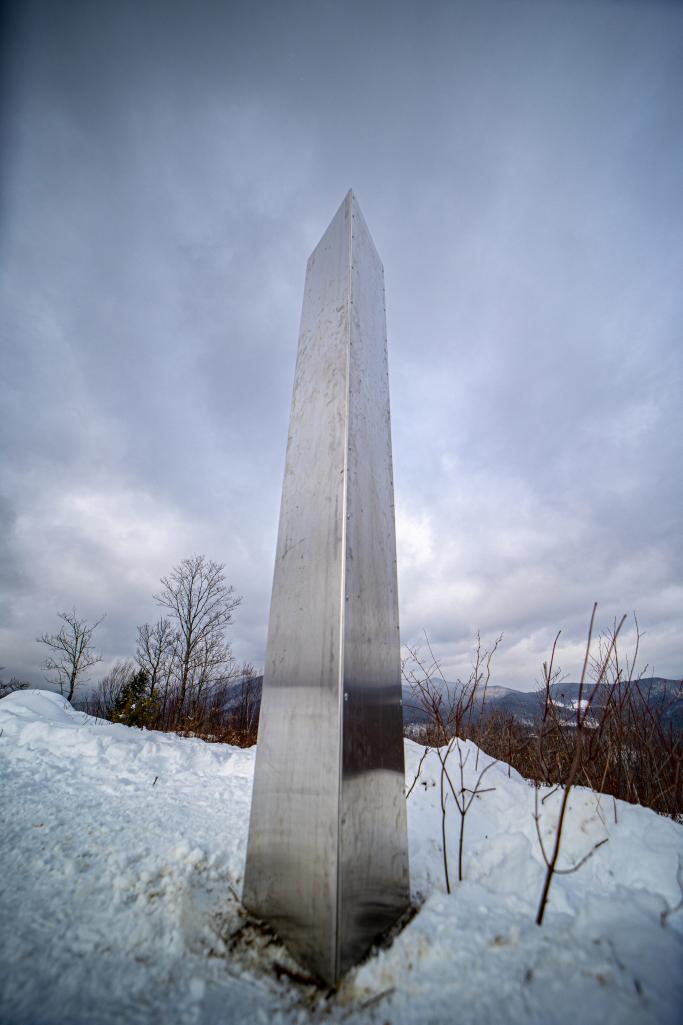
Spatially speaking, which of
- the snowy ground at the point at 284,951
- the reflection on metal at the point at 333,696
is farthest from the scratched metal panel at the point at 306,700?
the snowy ground at the point at 284,951

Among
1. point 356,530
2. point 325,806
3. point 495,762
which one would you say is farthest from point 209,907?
point 495,762

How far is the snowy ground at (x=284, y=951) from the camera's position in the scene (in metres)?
0.95

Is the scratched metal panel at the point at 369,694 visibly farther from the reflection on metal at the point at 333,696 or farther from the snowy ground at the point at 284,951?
the snowy ground at the point at 284,951

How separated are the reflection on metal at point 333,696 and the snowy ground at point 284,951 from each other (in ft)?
0.47

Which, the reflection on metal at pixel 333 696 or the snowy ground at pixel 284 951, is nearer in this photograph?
the snowy ground at pixel 284 951

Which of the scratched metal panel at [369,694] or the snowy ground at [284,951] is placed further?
the scratched metal panel at [369,694]

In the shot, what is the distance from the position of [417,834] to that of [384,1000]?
51.5 inches

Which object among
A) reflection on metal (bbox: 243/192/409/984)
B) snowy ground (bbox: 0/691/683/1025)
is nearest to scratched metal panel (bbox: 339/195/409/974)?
reflection on metal (bbox: 243/192/409/984)

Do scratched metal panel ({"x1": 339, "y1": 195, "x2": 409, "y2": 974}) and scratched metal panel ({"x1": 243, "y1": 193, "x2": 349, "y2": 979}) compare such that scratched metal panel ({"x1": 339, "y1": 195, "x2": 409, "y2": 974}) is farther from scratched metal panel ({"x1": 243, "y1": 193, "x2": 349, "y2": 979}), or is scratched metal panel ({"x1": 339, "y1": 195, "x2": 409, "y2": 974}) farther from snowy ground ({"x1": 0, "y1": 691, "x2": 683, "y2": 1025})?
snowy ground ({"x1": 0, "y1": 691, "x2": 683, "y2": 1025})

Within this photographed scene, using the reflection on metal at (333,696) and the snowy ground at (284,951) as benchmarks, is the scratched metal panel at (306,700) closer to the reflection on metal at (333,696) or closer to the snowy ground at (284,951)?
the reflection on metal at (333,696)

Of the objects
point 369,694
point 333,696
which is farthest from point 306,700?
point 369,694

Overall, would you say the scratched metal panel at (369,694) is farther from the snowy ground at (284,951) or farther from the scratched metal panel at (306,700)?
the snowy ground at (284,951)

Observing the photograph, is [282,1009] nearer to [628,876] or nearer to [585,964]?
[585,964]

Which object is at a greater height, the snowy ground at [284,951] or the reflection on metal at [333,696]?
the reflection on metal at [333,696]
